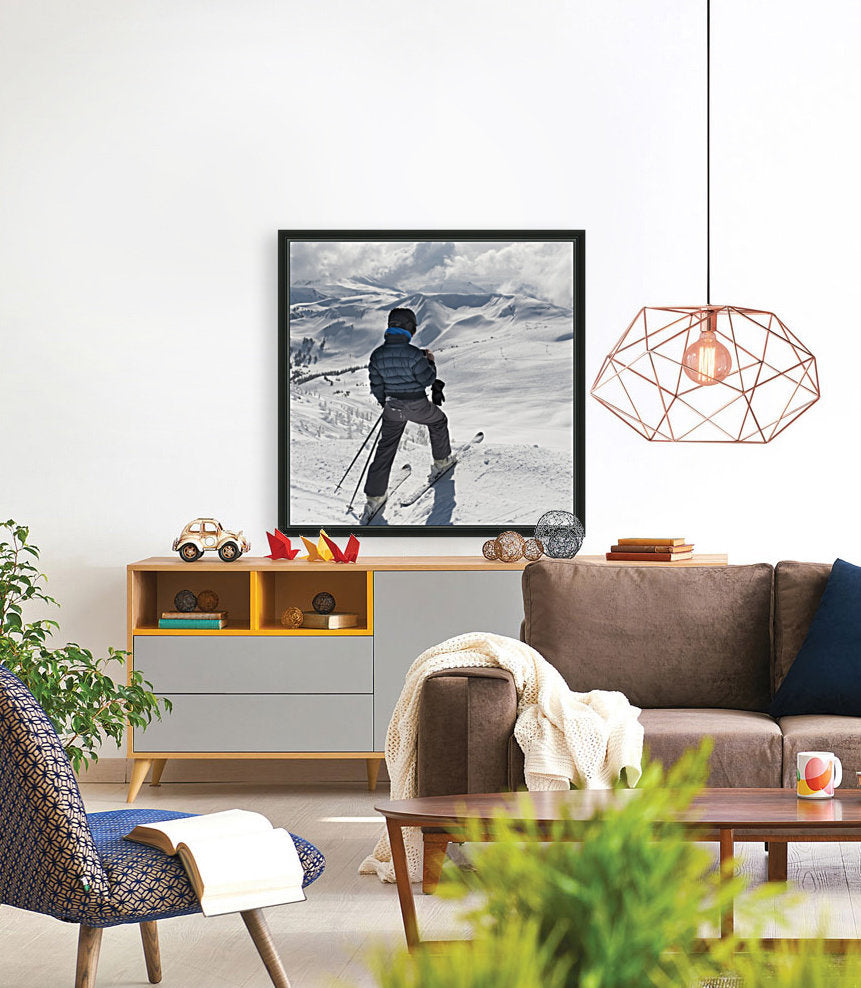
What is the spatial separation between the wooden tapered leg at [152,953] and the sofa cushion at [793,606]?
2.19m

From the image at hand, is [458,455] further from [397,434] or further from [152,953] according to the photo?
[152,953]

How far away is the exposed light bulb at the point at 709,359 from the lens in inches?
126

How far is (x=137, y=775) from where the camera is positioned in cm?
450

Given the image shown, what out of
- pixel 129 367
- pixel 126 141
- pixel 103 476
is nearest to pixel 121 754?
pixel 103 476

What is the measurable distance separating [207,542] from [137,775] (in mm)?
904

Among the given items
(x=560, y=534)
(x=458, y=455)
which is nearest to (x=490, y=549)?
(x=560, y=534)

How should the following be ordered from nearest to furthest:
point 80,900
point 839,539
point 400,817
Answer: point 80,900, point 400,817, point 839,539

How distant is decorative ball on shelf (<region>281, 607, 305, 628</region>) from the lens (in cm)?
456

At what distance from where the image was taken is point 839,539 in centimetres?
483

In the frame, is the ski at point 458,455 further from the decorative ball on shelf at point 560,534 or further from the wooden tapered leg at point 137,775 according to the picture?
the wooden tapered leg at point 137,775

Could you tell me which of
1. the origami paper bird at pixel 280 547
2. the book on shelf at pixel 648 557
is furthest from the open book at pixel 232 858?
the book on shelf at pixel 648 557

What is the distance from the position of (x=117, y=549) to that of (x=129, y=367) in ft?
2.44

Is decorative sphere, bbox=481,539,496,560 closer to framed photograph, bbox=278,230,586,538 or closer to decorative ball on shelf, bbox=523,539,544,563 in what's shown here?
decorative ball on shelf, bbox=523,539,544,563

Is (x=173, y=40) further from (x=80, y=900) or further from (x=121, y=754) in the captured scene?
(x=80, y=900)
